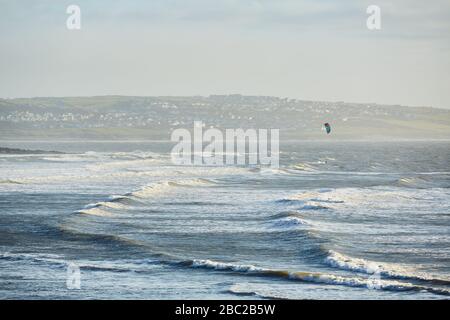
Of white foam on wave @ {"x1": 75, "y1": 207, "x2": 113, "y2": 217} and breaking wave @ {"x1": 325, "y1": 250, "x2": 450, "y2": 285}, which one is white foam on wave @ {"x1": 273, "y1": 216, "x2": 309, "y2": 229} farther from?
breaking wave @ {"x1": 325, "y1": 250, "x2": 450, "y2": 285}

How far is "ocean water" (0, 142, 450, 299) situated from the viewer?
19.0 m

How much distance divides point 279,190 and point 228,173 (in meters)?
16.7

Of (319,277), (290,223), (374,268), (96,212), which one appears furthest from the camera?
(96,212)

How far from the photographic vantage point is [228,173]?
62.2 m

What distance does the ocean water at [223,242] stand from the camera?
19000 mm

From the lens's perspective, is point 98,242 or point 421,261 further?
point 98,242

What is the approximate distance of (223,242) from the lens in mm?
25359
